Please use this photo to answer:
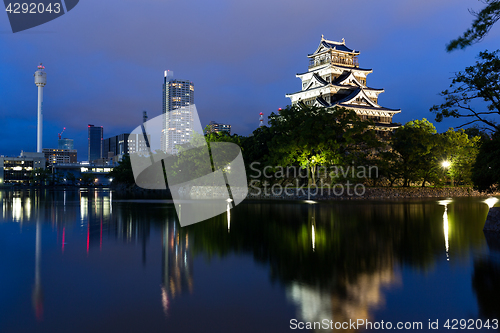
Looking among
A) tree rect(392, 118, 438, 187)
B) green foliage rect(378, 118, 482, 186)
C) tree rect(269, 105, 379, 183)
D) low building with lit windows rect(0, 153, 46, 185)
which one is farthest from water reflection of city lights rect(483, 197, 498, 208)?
low building with lit windows rect(0, 153, 46, 185)

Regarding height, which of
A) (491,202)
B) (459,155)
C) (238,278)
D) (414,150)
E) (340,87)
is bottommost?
(238,278)

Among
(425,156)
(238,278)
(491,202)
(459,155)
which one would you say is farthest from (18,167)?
(238,278)

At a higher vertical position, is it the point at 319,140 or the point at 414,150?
the point at 319,140

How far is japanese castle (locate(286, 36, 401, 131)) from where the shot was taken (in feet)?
188

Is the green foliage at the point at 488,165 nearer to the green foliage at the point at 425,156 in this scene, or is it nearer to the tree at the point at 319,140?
the tree at the point at 319,140

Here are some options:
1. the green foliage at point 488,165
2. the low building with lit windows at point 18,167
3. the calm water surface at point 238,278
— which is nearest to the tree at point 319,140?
the green foliage at point 488,165

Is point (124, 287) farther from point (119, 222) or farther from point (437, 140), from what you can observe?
point (437, 140)

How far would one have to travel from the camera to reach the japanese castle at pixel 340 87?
57281 millimetres

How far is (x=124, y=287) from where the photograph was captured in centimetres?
844

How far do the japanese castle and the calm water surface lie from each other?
141ft

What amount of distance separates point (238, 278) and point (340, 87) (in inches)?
2095

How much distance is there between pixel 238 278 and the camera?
30.2ft

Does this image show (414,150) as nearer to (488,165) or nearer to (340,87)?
(340,87)

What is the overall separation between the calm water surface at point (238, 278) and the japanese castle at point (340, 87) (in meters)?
43.0
